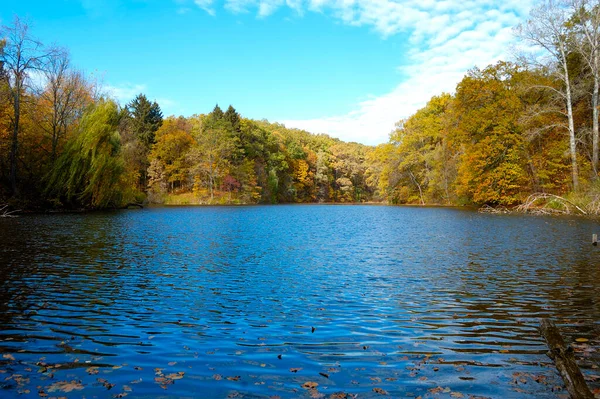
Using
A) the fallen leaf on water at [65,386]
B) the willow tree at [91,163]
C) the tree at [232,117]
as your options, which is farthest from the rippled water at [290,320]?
the tree at [232,117]

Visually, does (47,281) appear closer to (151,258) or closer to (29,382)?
(151,258)

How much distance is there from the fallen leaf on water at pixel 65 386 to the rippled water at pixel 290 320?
0.03 metres

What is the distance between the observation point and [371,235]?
2516 centimetres

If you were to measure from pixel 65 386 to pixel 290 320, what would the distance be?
4.24 m

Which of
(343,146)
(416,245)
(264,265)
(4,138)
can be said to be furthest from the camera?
(343,146)

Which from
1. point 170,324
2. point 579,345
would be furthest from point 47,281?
point 579,345

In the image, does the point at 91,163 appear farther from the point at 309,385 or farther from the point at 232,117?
the point at 232,117

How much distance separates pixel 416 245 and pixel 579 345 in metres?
13.3

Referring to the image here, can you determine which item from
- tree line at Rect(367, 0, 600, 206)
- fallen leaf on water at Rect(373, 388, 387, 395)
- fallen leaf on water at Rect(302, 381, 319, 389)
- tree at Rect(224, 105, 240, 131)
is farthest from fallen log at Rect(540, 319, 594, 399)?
tree at Rect(224, 105, 240, 131)

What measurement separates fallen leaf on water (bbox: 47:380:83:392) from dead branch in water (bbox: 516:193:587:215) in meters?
39.1

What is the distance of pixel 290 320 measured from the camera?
845 centimetres

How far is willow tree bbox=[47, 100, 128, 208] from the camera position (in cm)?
4097

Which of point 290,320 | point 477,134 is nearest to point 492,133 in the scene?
point 477,134

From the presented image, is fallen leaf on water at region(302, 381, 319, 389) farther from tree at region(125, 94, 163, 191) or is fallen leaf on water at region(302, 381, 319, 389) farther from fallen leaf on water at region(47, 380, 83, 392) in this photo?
tree at region(125, 94, 163, 191)
